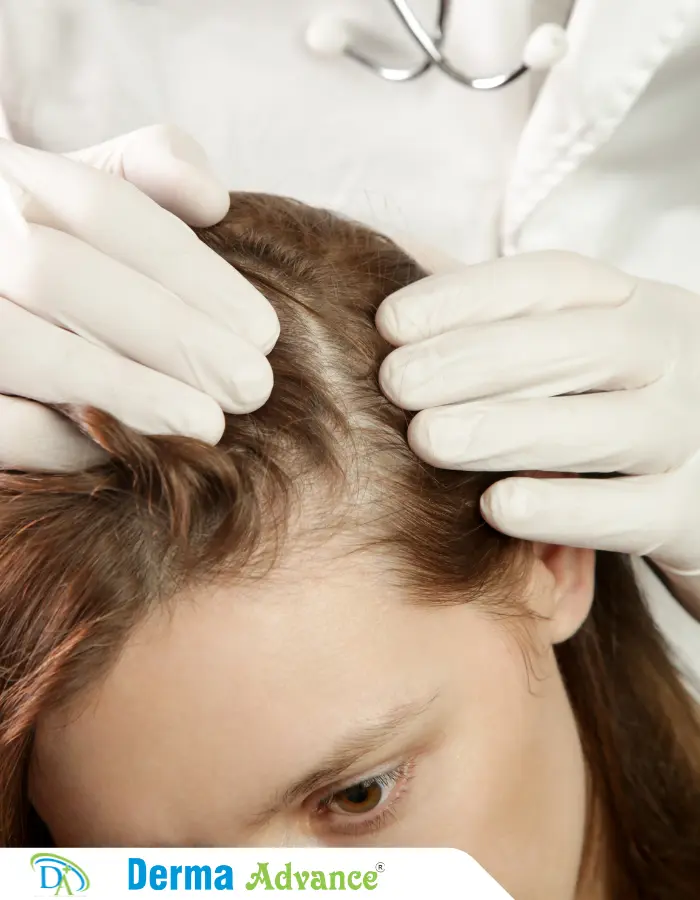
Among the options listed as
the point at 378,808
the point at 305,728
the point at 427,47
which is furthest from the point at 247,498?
the point at 427,47

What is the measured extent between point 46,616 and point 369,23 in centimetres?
74

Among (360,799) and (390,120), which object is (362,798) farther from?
(390,120)

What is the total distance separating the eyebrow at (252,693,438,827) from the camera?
1.95 feet

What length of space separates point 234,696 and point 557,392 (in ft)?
1.21

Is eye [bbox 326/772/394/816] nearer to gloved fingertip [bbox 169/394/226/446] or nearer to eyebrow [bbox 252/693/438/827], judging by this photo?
eyebrow [bbox 252/693/438/827]

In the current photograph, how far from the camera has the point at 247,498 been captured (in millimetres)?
604

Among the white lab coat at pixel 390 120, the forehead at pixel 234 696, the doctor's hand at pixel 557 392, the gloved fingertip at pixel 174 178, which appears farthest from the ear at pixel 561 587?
the gloved fingertip at pixel 174 178

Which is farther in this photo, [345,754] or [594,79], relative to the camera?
[594,79]

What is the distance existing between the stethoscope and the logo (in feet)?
2.72

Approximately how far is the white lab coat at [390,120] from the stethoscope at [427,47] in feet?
0.07

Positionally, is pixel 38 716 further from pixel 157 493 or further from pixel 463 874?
pixel 463 874

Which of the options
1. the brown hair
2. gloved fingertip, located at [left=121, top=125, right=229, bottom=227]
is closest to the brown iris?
the brown hair

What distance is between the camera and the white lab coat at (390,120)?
0.92 meters

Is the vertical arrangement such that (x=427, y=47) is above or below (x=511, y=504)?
above
